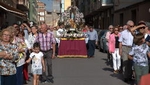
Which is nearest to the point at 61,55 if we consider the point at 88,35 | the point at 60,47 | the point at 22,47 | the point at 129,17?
the point at 60,47

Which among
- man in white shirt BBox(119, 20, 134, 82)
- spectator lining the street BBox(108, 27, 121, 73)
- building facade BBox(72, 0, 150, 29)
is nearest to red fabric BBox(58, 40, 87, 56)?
spectator lining the street BBox(108, 27, 121, 73)

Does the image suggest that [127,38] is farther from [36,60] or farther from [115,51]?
[36,60]

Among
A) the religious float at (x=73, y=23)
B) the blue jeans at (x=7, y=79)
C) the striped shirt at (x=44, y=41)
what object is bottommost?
the blue jeans at (x=7, y=79)

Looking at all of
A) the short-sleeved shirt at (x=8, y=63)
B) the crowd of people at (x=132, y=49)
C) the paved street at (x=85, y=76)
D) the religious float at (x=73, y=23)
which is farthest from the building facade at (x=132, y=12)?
the short-sleeved shirt at (x=8, y=63)

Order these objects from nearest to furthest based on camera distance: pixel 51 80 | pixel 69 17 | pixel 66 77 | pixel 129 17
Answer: pixel 51 80, pixel 66 77, pixel 69 17, pixel 129 17

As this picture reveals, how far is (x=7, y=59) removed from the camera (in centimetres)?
666

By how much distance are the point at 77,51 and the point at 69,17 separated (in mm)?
6353

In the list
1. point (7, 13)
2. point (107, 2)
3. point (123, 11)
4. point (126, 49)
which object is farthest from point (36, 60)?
point (107, 2)

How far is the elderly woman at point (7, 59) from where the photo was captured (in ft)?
→ 21.8

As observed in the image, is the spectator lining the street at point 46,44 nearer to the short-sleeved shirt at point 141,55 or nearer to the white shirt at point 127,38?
the white shirt at point 127,38

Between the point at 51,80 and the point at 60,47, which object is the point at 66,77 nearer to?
the point at 51,80

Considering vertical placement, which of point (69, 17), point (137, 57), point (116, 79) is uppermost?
point (69, 17)

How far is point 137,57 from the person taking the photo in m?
8.54

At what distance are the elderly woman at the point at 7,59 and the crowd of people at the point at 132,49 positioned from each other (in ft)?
8.02
